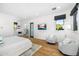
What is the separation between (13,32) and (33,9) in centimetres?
A: 65

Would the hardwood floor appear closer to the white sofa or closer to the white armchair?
the white sofa

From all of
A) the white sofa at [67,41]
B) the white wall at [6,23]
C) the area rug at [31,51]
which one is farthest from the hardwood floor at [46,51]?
the white wall at [6,23]

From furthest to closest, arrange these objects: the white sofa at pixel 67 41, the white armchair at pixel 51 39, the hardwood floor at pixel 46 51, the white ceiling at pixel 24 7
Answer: the white armchair at pixel 51 39 → the white sofa at pixel 67 41 → the hardwood floor at pixel 46 51 → the white ceiling at pixel 24 7

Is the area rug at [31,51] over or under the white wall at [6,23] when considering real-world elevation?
under

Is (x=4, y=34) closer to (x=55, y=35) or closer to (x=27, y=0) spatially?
(x=27, y=0)

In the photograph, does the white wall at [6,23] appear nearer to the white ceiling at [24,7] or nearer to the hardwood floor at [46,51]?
the white ceiling at [24,7]

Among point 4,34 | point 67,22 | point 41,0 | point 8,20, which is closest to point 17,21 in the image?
point 8,20

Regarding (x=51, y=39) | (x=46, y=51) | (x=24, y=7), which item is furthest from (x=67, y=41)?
(x=24, y=7)

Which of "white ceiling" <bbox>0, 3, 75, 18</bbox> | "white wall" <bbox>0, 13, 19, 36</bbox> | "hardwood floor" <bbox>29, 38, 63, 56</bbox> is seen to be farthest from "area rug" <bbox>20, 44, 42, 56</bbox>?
"white ceiling" <bbox>0, 3, 75, 18</bbox>

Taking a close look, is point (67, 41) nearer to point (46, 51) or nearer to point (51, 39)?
point (46, 51)

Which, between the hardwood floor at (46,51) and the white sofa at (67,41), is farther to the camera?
the white sofa at (67,41)

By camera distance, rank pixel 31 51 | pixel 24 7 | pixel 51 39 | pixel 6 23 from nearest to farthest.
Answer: pixel 6 23 < pixel 24 7 < pixel 31 51 < pixel 51 39

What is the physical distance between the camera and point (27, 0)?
687mm

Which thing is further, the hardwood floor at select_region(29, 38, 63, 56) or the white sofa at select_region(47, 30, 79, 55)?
the white sofa at select_region(47, 30, 79, 55)
